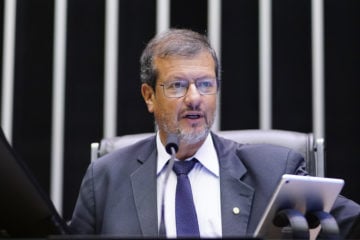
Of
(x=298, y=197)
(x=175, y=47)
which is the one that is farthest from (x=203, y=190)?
(x=298, y=197)

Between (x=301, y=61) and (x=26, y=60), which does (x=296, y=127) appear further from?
(x=26, y=60)

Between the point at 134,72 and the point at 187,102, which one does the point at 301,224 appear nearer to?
the point at 187,102

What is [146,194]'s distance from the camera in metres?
2.12

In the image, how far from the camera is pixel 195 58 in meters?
2.17

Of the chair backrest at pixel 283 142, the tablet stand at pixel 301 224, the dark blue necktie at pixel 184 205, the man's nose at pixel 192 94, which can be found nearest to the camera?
the tablet stand at pixel 301 224

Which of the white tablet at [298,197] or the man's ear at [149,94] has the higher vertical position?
the man's ear at [149,94]

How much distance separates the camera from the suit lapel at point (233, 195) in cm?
202

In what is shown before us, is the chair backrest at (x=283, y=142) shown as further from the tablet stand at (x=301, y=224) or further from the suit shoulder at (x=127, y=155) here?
the tablet stand at (x=301, y=224)

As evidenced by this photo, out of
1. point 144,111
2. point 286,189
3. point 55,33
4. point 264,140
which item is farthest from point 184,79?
point 55,33

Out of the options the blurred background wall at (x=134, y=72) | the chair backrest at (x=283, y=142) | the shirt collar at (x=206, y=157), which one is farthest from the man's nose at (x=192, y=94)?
the blurred background wall at (x=134, y=72)

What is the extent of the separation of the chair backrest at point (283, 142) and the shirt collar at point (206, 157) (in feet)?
0.46

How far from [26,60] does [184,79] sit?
1.11m

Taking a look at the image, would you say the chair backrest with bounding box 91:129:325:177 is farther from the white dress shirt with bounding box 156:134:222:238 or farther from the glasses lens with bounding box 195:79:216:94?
the glasses lens with bounding box 195:79:216:94

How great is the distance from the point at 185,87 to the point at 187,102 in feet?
0.18
